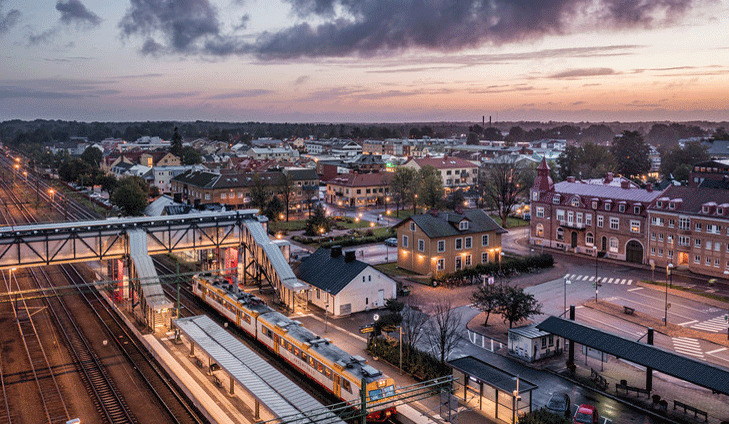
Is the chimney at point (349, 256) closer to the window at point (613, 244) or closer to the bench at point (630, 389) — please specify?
the bench at point (630, 389)

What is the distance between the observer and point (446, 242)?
2121 inches

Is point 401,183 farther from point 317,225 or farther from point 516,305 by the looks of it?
point 516,305

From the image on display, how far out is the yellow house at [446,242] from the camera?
53.6 metres

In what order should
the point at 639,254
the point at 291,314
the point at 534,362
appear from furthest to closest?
the point at 639,254 → the point at 291,314 → the point at 534,362

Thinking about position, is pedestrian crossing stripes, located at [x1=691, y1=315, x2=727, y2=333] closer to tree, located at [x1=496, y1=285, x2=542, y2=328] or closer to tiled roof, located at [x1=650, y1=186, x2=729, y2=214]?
tree, located at [x1=496, y1=285, x2=542, y2=328]

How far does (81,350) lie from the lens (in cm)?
3522

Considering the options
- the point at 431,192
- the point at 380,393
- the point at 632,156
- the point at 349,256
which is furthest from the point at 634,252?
the point at 632,156

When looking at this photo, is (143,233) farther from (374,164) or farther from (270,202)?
(374,164)

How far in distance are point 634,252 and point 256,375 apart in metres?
46.6

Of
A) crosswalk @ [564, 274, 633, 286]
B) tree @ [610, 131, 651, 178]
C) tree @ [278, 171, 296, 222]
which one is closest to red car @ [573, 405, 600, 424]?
crosswalk @ [564, 274, 633, 286]

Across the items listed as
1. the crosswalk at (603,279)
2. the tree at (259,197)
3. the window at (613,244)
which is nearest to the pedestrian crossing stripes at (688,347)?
the crosswalk at (603,279)

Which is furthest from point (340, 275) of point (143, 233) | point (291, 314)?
point (143, 233)

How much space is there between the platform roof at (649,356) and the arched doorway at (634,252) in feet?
103

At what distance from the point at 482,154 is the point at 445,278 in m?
112
